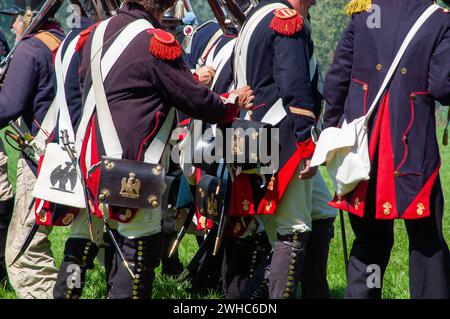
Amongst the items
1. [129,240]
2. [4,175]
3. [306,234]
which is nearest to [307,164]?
[306,234]

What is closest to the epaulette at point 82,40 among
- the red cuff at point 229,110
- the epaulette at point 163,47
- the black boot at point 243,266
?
the epaulette at point 163,47

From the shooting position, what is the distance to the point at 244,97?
4.66m

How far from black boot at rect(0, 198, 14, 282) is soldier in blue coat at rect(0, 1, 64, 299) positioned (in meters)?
0.27

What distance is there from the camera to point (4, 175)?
6.12 metres

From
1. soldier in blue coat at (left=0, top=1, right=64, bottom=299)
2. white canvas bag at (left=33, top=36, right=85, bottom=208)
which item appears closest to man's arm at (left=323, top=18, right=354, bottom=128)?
white canvas bag at (left=33, top=36, right=85, bottom=208)

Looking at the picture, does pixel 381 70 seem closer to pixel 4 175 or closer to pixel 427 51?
pixel 427 51

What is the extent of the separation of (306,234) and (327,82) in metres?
0.82

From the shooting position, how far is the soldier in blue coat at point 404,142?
14.0 ft

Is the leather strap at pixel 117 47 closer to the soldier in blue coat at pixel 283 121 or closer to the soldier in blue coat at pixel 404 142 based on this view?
the soldier in blue coat at pixel 283 121

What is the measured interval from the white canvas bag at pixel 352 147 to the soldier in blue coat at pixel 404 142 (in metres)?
0.03

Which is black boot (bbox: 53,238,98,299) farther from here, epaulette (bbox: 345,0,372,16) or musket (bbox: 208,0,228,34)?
musket (bbox: 208,0,228,34)

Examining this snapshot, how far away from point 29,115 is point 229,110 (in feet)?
4.90

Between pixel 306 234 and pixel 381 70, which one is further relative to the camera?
pixel 306 234
